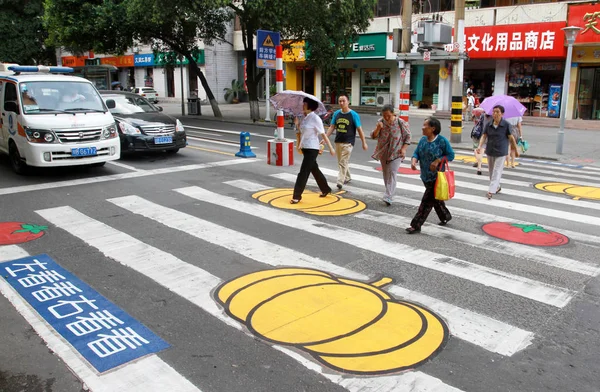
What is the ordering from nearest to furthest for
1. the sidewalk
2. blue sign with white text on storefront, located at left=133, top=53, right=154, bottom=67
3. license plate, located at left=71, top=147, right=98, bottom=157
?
license plate, located at left=71, top=147, right=98, bottom=157, the sidewalk, blue sign with white text on storefront, located at left=133, top=53, right=154, bottom=67

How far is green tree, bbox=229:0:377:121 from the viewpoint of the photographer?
21000 millimetres

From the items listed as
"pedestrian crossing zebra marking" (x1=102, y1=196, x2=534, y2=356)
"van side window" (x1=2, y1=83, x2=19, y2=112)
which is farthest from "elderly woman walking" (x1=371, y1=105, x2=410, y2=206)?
"van side window" (x1=2, y1=83, x2=19, y2=112)

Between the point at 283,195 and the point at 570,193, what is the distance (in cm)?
570

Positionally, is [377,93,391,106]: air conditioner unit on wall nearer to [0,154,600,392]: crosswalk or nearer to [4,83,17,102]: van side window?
[0,154,600,392]: crosswalk

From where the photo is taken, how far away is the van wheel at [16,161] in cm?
1084

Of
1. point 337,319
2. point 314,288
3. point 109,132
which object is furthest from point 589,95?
point 337,319

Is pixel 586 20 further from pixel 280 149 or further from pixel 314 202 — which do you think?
pixel 314 202

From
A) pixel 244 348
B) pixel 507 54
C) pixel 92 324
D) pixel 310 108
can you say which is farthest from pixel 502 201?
pixel 507 54

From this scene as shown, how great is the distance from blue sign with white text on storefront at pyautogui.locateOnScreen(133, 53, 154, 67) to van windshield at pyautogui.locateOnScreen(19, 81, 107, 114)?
119 feet

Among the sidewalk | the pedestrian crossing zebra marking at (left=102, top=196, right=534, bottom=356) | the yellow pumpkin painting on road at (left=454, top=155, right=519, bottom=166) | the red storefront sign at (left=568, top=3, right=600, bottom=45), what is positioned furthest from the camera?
the red storefront sign at (left=568, top=3, right=600, bottom=45)

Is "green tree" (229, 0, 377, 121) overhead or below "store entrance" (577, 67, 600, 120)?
→ overhead

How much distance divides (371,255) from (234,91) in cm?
3672

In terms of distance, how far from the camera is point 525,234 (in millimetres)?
7277

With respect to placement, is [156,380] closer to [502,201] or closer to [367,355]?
[367,355]
